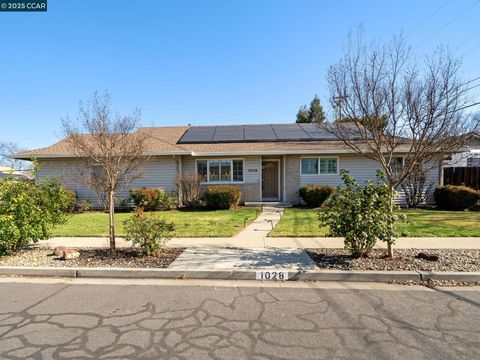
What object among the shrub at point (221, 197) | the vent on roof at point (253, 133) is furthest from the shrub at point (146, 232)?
the vent on roof at point (253, 133)

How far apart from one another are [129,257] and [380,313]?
15.3 ft

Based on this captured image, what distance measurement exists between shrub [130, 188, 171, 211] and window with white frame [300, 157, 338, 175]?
23.9ft

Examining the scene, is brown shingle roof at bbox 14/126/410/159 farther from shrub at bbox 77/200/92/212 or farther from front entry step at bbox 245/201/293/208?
front entry step at bbox 245/201/293/208

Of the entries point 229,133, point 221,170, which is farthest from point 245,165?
point 229,133

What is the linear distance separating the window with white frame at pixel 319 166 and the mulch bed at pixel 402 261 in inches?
354

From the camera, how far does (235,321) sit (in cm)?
350

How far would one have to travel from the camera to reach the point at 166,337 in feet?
10.3

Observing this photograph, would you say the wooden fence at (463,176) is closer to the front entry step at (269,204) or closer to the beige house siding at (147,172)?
the front entry step at (269,204)

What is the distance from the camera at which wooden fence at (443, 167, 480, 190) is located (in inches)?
647

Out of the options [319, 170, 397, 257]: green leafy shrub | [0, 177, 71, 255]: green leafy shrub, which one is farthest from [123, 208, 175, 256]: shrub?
[319, 170, 397, 257]: green leafy shrub

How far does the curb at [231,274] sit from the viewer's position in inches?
190

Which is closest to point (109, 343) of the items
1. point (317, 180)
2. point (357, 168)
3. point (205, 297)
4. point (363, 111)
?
point (205, 297)

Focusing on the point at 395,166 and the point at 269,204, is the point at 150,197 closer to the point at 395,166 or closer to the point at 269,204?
the point at 269,204

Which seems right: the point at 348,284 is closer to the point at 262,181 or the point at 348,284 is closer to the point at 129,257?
the point at 129,257
